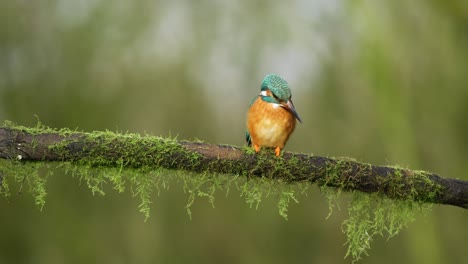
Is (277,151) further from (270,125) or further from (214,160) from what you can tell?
(214,160)

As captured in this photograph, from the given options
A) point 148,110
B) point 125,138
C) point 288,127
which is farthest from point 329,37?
point 125,138

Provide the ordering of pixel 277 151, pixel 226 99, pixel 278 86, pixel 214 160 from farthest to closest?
pixel 226 99
pixel 278 86
pixel 277 151
pixel 214 160

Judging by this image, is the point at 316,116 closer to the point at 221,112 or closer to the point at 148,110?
the point at 221,112

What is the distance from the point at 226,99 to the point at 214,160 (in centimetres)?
469

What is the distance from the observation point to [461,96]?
19.8 ft

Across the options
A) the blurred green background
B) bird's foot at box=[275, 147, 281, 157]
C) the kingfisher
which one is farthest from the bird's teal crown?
the blurred green background

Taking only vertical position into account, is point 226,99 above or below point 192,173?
above

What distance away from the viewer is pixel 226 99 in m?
6.98

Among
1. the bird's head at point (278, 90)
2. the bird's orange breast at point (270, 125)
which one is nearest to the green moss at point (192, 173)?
the bird's orange breast at point (270, 125)

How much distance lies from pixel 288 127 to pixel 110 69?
14.3ft

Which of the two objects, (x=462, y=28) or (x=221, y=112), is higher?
(x=462, y=28)

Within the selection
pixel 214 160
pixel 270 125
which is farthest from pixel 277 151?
pixel 214 160

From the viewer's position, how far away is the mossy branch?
2184mm

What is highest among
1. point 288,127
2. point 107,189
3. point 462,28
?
point 462,28
